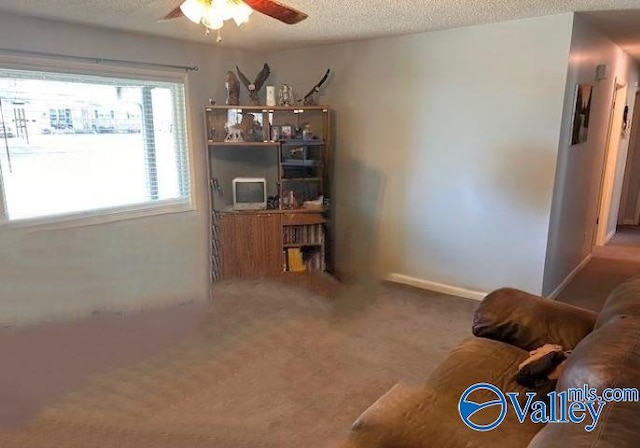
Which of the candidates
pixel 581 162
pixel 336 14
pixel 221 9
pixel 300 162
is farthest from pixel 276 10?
pixel 581 162

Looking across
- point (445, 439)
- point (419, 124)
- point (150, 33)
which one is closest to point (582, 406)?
point (445, 439)

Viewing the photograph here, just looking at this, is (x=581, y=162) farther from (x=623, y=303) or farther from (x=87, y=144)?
(x=87, y=144)

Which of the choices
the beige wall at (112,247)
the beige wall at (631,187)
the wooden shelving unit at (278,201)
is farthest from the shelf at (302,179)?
the beige wall at (631,187)

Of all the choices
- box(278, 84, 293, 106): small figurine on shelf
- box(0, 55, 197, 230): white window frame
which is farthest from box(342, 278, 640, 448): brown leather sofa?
box(0, 55, 197, 230): white window frame

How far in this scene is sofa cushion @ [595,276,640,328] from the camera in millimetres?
1548

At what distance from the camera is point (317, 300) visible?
3529mm

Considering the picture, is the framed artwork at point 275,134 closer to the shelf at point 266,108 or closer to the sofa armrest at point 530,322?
the shelf at point 266,108

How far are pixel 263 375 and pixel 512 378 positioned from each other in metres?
1.32

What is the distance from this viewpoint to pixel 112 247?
3.38m

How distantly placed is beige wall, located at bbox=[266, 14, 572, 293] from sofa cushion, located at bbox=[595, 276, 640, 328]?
1.46 meters

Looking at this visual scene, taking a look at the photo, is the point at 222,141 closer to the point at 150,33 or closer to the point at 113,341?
the point at 150,33

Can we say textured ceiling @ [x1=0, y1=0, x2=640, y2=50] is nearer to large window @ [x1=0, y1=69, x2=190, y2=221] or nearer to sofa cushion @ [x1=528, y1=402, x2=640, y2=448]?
large window @ [x1=0, y1=69, x2=190, y2=221]

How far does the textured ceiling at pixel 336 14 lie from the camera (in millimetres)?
2564

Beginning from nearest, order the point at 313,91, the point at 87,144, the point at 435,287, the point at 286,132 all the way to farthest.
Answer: the point at 87,144 < the point at 435,287 < the point at 286,132 < the point at 313,91
